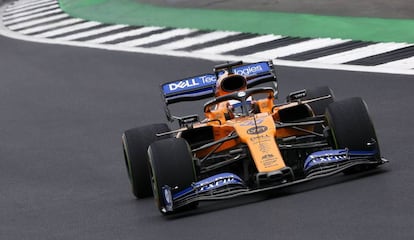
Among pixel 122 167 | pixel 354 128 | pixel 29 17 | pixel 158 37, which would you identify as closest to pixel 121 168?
pixel 122 167

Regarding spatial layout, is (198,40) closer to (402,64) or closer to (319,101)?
(402,64)

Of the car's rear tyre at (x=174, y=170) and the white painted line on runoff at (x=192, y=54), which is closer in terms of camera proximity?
the car's rear tyre at (x=174, y=170)

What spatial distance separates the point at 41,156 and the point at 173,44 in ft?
26.3

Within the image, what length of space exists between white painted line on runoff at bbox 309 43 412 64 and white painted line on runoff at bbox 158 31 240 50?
3840 mm

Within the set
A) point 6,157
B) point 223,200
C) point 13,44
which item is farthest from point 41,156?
point 13,44

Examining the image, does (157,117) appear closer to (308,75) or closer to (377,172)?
(308,75)

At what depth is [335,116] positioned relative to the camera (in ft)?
35.8

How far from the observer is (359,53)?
61.7 ft

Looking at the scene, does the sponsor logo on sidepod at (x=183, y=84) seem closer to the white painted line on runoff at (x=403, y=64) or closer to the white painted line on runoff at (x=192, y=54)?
the white painted line on runoff at (x=192, y=54)

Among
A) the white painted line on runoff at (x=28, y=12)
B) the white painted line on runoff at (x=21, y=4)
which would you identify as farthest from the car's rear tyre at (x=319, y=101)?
the white painted line on runoff at (x=21, y=4)

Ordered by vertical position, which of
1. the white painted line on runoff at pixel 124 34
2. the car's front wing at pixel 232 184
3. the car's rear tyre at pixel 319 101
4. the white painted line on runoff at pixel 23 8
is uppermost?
the white painted line on runoff at pixel 23 8

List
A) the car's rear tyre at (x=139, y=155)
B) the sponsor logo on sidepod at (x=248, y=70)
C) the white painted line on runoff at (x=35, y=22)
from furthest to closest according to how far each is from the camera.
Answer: the white painted line on runoff at (x=35, y=22)
the sponsor logo on sidepod at (x=248, y=70)
the car's rear tyre at (x=139, y=155)

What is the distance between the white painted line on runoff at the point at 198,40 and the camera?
73.7ft

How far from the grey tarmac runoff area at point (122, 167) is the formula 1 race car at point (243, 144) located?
0.16 m
